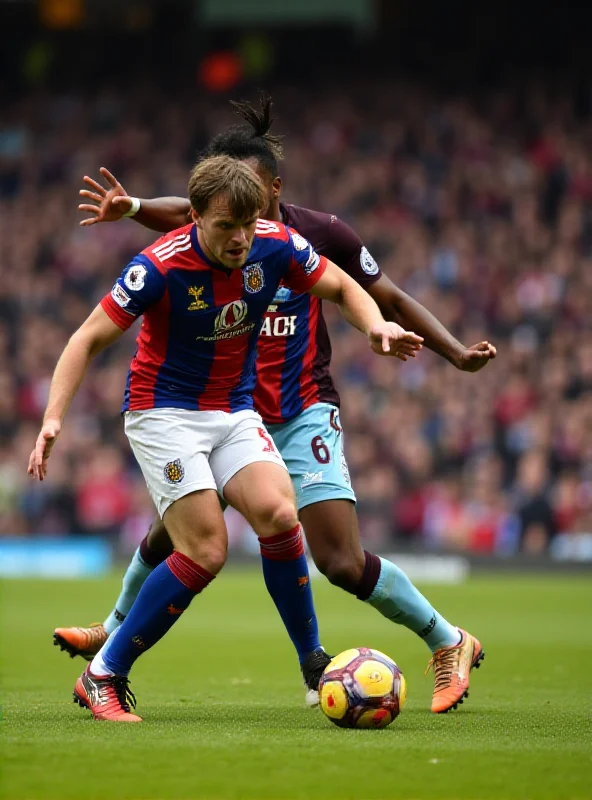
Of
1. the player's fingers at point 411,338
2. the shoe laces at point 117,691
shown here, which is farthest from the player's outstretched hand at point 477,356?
the shoe laces at point 117,691

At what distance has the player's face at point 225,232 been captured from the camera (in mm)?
5141

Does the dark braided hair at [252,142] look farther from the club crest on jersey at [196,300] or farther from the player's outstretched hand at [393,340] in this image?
the player's outstretched hand at [393,340]

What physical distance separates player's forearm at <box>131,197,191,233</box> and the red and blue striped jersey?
0.82 meters

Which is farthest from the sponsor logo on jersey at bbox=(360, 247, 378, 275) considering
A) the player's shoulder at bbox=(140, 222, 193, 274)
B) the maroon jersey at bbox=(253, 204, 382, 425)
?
the player's shoulder at bbox=(140, 222, 193, 274)

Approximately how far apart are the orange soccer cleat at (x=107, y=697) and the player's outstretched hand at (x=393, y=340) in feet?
5.67

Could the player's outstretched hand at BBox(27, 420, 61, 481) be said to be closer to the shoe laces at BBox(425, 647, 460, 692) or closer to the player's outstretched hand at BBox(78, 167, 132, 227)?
the player's outstretched hand at BBox(78, 167, 132, 227)

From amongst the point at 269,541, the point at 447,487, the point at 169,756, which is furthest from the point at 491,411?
the point at 169,756

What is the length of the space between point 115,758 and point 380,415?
15.3 m

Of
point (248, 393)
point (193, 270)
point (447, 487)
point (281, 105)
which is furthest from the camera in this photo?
point (281, 105)

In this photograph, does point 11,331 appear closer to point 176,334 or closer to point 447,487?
point 447,487

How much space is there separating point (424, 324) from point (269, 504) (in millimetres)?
1428

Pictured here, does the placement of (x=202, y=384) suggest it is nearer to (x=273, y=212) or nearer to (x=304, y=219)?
(x=273, y=212)

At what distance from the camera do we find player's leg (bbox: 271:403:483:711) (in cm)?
593

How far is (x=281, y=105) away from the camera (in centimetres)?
2547
